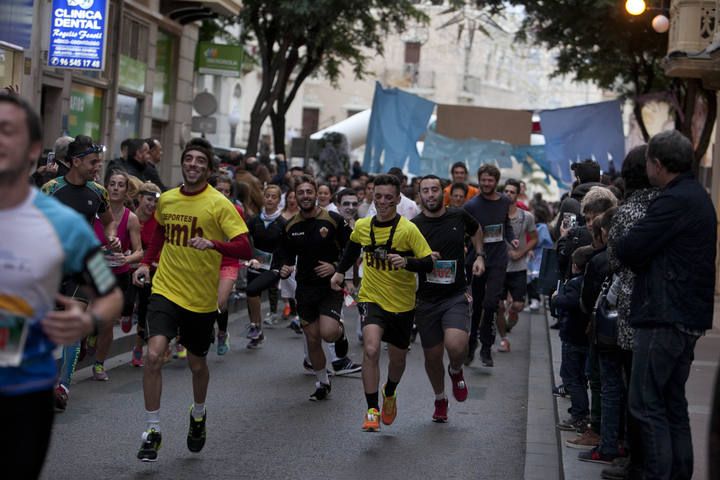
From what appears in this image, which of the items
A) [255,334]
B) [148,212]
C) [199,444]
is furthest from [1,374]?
[255,334]

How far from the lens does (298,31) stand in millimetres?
29359

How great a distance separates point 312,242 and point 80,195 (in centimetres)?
244

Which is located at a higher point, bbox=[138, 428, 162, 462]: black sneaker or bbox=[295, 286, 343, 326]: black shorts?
bbox=[295, 286, 343, 326]: black shorts

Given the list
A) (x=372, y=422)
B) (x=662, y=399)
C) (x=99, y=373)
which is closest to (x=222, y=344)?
(x=99, y=373)

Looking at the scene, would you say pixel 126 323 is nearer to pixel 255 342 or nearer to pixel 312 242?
pixel 255 342

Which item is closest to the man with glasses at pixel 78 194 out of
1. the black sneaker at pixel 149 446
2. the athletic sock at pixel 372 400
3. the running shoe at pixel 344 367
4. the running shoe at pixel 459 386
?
the black sneaker at pixel 149 446

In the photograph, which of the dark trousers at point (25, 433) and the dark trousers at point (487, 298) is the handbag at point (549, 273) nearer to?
the dark trousers at point (487, 298)

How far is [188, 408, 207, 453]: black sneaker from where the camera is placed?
8.32 metres

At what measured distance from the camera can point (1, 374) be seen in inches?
170

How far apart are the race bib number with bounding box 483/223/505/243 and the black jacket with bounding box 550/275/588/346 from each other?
4.34 meters

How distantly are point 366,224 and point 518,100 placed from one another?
67.0 meters

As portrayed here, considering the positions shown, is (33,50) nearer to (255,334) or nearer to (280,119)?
(255,334)

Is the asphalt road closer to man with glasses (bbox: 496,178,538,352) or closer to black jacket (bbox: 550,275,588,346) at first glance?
black jacket (bbox: 550,275,588,346)

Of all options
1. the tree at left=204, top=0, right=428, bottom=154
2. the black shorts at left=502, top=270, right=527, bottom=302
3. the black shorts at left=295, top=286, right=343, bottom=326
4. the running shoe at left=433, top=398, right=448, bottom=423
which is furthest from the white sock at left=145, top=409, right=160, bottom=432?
the tree at left=204, top=0, right=428, bottom=154
